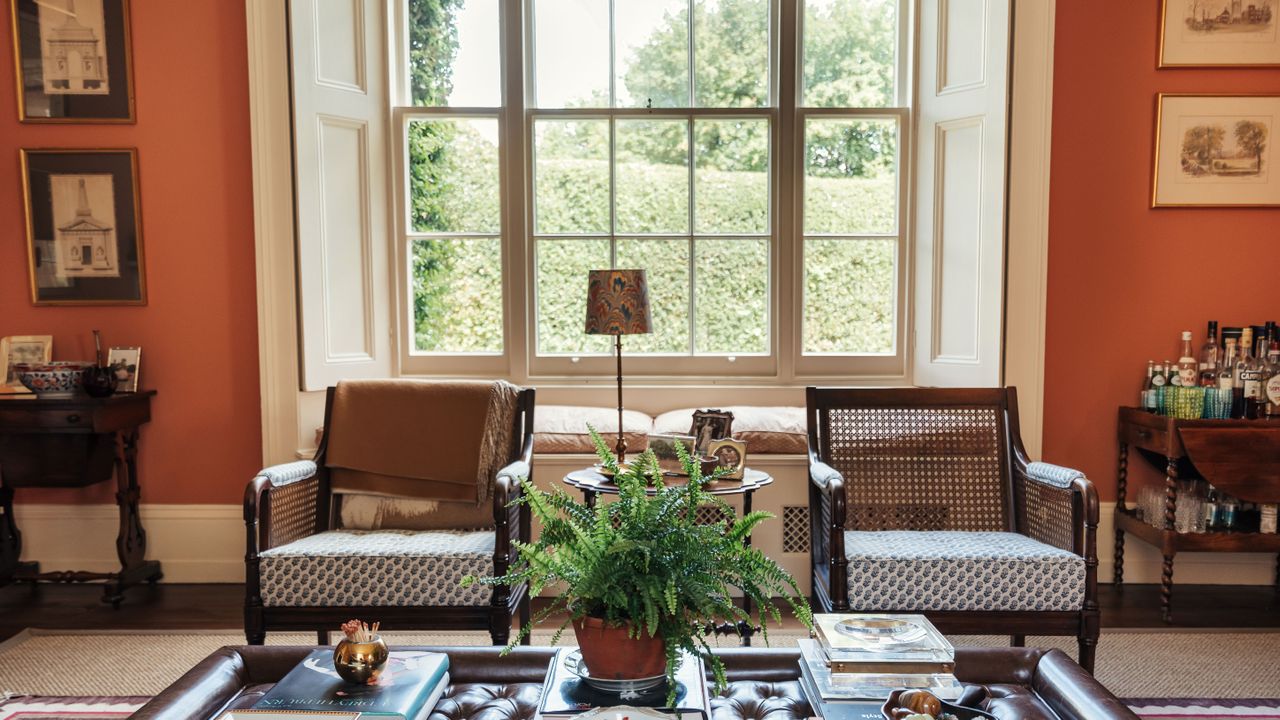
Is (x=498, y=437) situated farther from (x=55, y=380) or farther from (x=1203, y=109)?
(x=1203, y=109)

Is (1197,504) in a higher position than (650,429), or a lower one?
lower

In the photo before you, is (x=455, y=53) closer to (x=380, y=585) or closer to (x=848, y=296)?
(x=848, y=296)

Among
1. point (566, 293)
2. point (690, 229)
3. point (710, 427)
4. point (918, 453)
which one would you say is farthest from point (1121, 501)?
point (566, 293)

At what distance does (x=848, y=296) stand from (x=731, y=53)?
128 cm

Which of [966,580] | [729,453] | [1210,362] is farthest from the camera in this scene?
[1210,362]

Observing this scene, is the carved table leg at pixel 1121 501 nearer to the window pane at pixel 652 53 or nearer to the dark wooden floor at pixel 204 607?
the dark wooden floor at pixel 204 607

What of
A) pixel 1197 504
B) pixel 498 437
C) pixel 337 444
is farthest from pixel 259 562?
pixel 1197 504

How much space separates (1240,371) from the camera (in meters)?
3.27

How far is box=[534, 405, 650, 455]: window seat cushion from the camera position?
3395mm

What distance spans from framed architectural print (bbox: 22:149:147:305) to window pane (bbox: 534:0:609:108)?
1849mm

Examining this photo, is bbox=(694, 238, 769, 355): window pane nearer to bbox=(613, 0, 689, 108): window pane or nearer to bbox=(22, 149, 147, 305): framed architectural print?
bbox=(613, 0, 689, 108): window pane

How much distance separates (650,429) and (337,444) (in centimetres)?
127

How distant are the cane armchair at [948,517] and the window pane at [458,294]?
68.6 inches

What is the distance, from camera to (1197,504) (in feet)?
10.5
